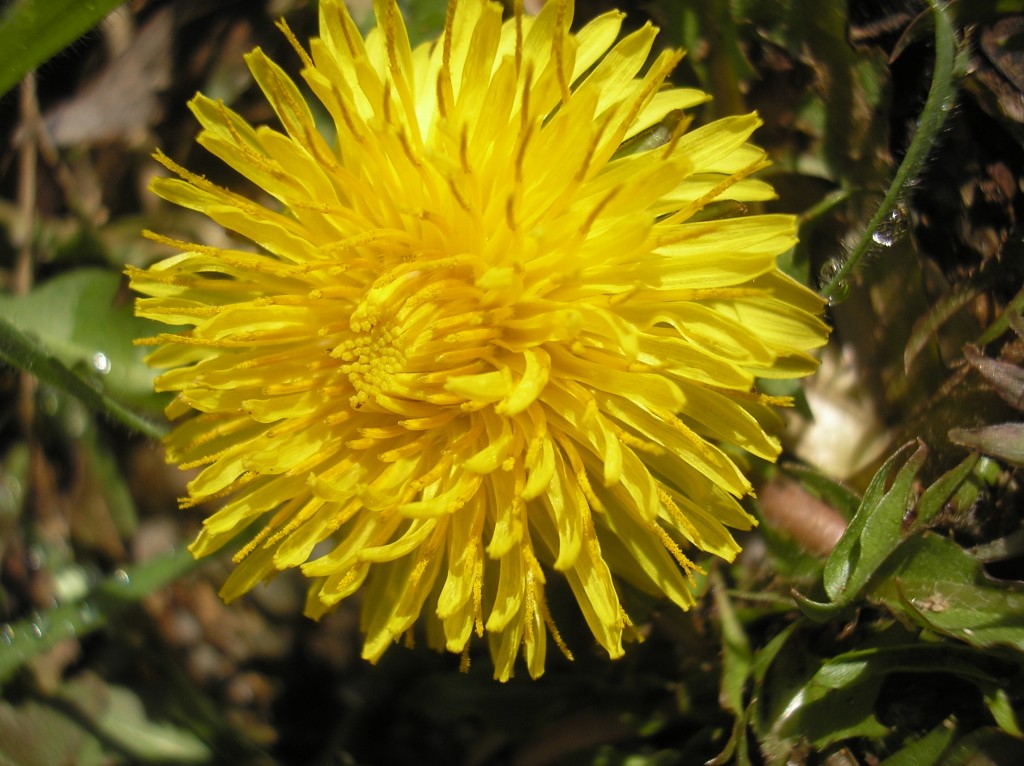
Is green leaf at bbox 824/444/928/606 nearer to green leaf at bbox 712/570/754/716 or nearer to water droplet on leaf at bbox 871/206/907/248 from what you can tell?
green leaf at bbox 712/570/754/716

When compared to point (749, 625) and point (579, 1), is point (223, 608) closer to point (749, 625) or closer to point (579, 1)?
point (749, 625)

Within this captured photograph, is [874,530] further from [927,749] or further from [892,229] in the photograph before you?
[892,229]

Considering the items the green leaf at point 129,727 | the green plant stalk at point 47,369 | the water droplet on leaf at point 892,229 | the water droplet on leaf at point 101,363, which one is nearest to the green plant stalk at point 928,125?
the water droplet on leaf at point 892,229

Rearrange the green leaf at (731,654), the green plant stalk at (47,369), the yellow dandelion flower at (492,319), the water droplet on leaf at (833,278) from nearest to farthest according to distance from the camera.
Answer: the yellow dandelion flower at (492,319) < the water droplet on leaf at (833,278) < the green leaf at (731,654) < the green plant stalk at (47,369)

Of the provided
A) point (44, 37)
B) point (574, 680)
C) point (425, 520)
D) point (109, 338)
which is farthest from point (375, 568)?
point (44, 37)

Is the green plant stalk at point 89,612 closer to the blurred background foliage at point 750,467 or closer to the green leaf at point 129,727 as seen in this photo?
the blurred background foliage at point 750,467

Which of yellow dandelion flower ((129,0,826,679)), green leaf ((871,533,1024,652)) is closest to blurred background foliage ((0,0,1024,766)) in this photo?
green leaf ((871,533,1024,652))

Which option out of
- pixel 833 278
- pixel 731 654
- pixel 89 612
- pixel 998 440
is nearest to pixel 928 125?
pixel 833 278
